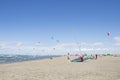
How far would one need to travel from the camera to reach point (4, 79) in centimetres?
1733

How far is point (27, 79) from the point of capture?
1717 cm

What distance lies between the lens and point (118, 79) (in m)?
16.7

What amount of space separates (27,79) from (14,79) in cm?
130

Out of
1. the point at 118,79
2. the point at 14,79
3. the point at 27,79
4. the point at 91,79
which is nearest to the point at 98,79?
the point at 91,79

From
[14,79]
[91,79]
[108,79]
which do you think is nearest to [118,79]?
[108,79]

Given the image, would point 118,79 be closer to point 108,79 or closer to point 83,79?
point 108,79

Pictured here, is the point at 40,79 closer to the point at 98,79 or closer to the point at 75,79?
the point at 75,79

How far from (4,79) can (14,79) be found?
3.12ft

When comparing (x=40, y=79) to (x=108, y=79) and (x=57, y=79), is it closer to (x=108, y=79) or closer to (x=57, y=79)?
(x=57, y=79)

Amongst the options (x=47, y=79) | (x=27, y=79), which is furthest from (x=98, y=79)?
(x=27, y=79)

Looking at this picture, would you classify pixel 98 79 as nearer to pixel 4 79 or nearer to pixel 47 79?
pixel 47 79

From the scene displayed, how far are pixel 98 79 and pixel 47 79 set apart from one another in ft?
15.7

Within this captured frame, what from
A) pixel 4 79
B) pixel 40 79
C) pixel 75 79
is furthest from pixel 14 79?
pixel 75 79

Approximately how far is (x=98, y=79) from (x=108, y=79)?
92 centimetres
